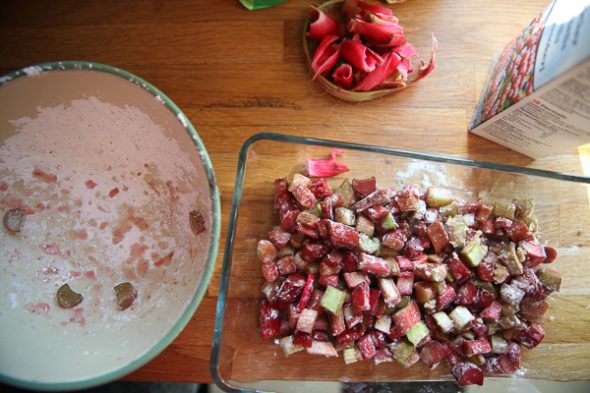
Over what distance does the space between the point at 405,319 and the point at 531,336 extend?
373mm

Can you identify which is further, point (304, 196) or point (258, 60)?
point (258, 60)

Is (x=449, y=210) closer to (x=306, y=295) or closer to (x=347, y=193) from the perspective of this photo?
(x=347, y=193)

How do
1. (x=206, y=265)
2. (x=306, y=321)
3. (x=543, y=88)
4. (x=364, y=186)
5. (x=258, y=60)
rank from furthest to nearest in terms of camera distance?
1. (x=258, y=60)
2. (x=364, y=186)
3. (x=306, y=321)
4. (x=543, y=88)
5. (x=206, y=265)

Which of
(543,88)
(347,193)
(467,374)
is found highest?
(543,88)

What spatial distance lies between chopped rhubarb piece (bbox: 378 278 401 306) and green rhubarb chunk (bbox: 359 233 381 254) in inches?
3.1

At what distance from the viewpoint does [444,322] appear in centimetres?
113

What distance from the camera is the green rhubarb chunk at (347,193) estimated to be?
1194 mm

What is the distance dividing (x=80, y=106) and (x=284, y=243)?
0.58 metres

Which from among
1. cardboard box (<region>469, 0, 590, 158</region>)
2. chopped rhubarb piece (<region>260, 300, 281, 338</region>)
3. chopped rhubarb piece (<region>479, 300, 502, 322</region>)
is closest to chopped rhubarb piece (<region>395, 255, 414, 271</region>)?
chopped rhubarb piece (<region>479, 300, 502, 322</region>)

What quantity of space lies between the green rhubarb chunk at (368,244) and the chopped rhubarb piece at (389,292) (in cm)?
8

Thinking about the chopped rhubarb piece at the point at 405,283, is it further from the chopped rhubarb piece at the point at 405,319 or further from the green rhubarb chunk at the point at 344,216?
the green rhubarb chunk at the point at 344,216

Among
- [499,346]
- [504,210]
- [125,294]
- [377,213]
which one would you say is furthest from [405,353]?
[125,294]

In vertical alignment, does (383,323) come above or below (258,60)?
below

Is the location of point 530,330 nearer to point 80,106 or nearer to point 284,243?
point 284,243
